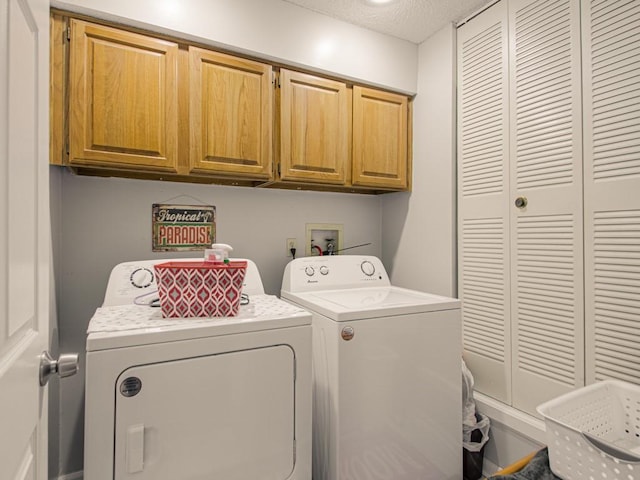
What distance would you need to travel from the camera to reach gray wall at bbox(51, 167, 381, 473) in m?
1.75

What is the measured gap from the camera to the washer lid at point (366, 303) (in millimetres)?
1533

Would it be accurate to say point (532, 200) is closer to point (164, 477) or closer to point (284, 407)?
point (284, 407)

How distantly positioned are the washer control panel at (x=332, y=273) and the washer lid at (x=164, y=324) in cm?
54

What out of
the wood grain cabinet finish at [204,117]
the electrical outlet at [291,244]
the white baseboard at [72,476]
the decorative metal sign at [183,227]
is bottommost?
the white baseboard at [72,476]

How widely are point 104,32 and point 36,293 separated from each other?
1.33 metres

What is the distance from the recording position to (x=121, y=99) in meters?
1.57

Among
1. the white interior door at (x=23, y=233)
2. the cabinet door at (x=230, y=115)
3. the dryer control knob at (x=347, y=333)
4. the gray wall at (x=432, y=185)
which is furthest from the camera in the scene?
the gray wall at (x=432, y=185)

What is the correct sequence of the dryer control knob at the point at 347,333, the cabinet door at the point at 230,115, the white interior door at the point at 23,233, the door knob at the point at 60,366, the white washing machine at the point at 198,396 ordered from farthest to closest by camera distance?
the cabinet door at the point at 230,115, the dryer control knob at the point at 347,333, the white washing machine at the point at 198,396, the door knob at the point at 60,366, the white interior door at the point at 23,233

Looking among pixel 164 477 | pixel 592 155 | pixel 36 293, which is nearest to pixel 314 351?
pixel 164 477

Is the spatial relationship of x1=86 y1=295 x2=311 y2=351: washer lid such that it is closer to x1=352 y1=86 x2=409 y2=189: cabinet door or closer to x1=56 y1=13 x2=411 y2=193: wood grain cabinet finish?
x1=56 y1=13 x2=411 y2=193: wood grain cabinet finish

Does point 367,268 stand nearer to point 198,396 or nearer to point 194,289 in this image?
point 194,289

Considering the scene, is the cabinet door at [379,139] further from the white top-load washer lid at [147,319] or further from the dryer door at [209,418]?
the dryer door at [209,418]

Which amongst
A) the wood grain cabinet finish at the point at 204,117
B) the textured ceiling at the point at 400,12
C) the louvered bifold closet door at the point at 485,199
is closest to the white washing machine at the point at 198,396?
the wood grain cabinet finish at the point at 204,117

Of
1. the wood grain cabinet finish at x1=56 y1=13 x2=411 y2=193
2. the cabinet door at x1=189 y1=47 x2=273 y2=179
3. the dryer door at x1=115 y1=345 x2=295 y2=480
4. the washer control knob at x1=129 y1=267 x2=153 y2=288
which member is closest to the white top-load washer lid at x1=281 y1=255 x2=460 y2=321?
the dryer door at x1=115 y1=345 x2=295 y2=480
